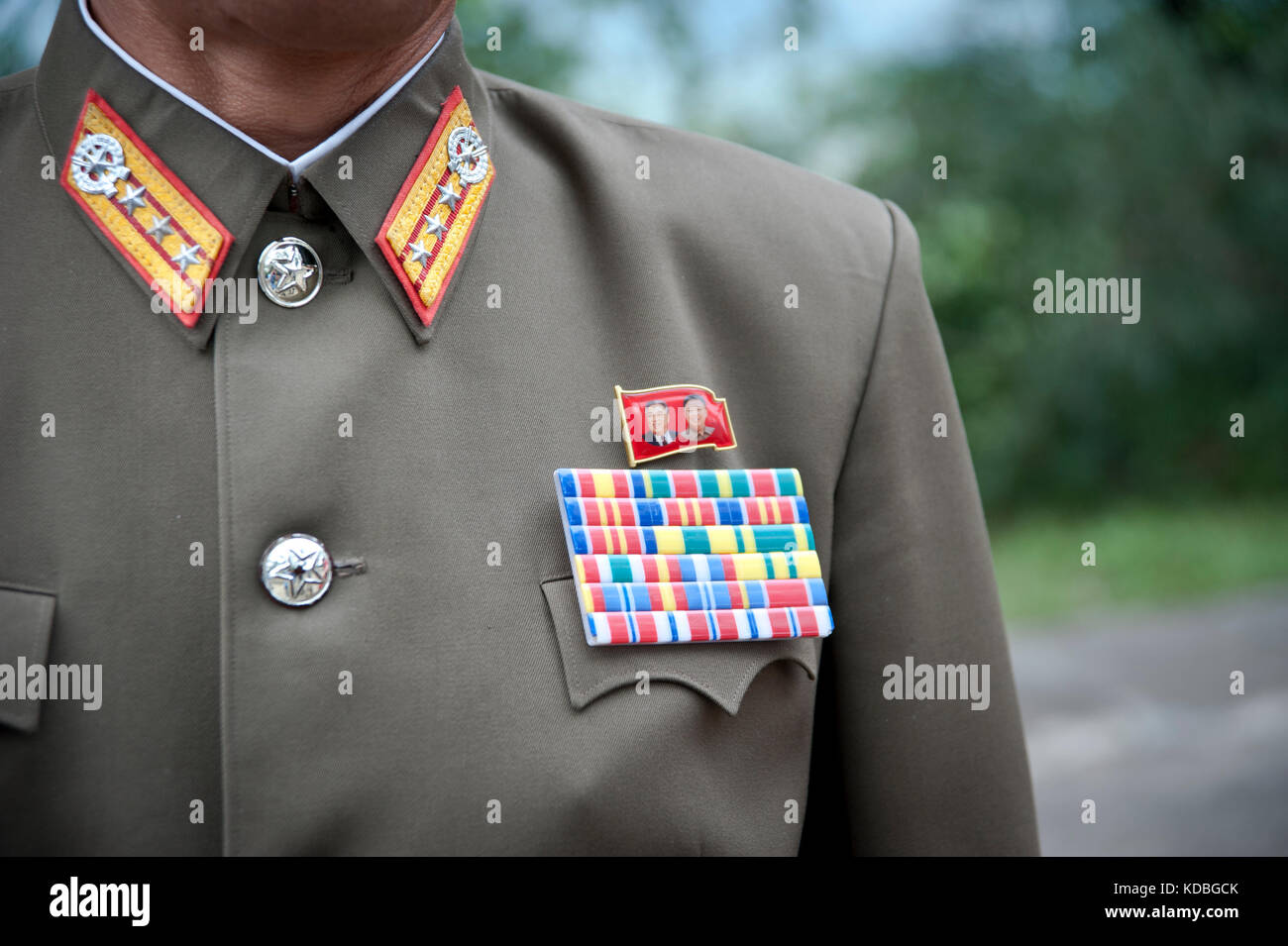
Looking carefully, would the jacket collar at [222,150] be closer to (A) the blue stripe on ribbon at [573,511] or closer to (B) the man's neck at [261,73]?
(B) the man's neck at [261,73]

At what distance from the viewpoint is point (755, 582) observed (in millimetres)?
1295

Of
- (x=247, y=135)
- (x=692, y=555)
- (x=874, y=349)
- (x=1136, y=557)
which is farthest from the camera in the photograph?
(x=1136, y=557)

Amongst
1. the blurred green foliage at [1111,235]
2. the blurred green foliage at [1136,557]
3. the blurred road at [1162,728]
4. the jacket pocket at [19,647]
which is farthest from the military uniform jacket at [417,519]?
the blurred green foliage at [1111,235]

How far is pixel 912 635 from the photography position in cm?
138

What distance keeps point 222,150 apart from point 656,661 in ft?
1.97

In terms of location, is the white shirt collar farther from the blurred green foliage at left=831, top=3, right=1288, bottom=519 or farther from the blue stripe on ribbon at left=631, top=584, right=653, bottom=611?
the blurred green foliage at left=831, top=3, right=1288, bottom=519

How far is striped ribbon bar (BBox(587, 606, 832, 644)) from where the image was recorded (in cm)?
119

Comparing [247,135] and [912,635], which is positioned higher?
[247,135]

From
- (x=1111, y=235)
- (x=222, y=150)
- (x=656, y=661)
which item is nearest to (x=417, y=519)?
(x=656, y=661)

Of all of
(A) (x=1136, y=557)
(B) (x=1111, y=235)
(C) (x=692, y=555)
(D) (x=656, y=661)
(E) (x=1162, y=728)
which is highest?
(B) (x=1111, y=235)

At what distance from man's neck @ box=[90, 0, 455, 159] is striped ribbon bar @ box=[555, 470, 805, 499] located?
15.3 inches

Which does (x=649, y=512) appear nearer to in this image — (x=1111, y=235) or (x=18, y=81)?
(x=18, y=81)
